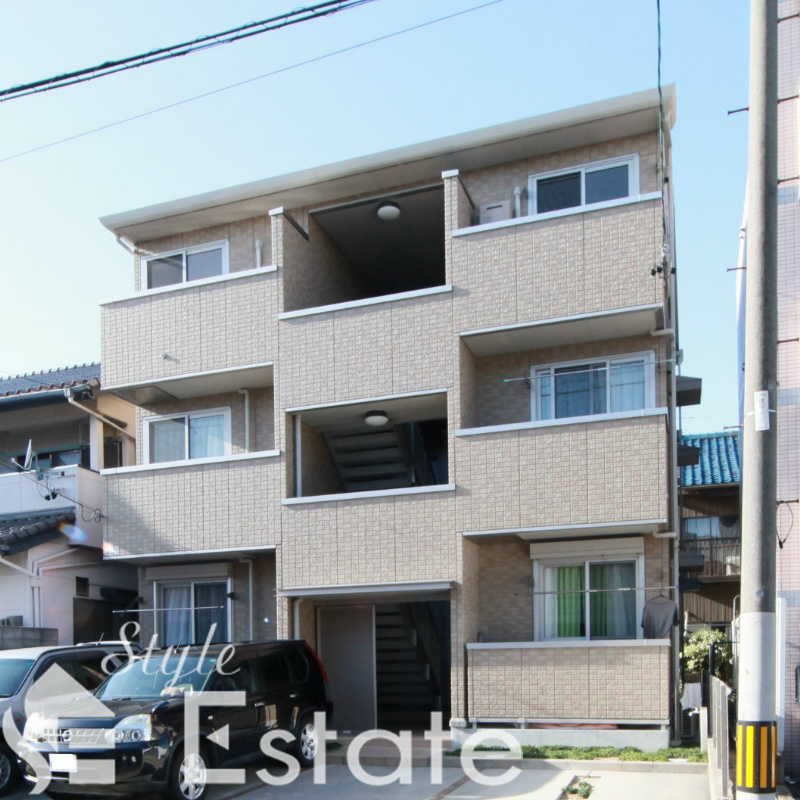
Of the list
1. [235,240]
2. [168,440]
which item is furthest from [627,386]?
[168,440]

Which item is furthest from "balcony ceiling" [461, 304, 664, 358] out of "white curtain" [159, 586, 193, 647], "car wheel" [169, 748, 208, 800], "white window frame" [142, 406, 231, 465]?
"car wheel" [169, 748, 208, 800]

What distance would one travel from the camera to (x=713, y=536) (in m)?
27.5

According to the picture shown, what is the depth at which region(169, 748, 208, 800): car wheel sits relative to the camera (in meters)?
10.3

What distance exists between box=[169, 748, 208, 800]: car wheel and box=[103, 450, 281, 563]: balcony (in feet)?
16.3

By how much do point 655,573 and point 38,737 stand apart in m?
8.31

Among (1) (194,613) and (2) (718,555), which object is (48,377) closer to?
(1) (194,613)

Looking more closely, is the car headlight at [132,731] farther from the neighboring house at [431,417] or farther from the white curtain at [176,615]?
the white curtain at [176,615]

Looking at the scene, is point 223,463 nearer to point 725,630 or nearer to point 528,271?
point 528,271

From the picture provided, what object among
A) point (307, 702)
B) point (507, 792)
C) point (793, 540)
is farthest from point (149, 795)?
point (793, 540)

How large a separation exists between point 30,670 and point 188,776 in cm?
299

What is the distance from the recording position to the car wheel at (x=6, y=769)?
11.8 metres

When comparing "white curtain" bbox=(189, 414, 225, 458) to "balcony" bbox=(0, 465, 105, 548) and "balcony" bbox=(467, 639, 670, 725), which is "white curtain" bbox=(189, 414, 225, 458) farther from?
"balcony" bbox=(467, 639, 670, 725)

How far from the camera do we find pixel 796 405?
13016mm

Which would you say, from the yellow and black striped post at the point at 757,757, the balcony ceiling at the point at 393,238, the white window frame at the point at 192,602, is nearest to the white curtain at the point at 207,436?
the white window frame at the point at 192,602
